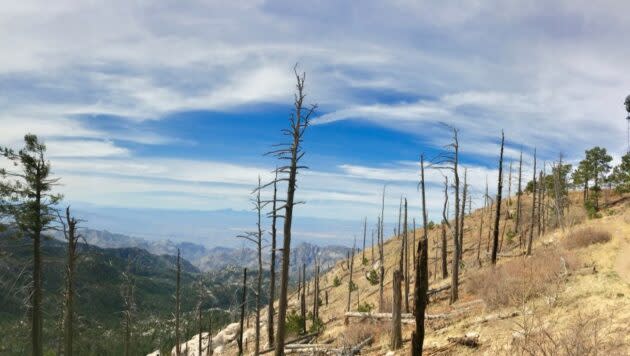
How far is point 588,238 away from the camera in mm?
27016

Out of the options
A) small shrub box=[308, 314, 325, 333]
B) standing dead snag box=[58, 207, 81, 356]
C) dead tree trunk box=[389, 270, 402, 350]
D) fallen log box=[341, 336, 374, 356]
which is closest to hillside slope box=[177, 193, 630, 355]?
fallen log box=[341, 336, 374, 356]

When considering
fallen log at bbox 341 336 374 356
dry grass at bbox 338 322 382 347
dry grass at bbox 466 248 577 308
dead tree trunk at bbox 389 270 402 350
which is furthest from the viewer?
dry grass at bbox 338 322 382 347

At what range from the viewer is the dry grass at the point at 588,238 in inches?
1046

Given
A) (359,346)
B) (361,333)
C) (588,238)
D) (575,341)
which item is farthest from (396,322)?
(588,238)

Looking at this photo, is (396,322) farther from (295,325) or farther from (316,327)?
(316,327)

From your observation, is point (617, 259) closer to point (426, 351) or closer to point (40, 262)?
point (426, 351)

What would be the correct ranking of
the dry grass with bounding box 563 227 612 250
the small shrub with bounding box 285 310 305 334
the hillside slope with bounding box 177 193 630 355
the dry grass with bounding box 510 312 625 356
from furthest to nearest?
the small shrub with bounding box 285 310 305 334, the dry grass with bounding box 563 227 612 250, the hillside slope with bounding box 177 193 630 355, the dry grass with bounding box 510 312 625 356

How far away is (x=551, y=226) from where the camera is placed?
51625 millimetres

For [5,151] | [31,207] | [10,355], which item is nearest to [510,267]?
[31,207]

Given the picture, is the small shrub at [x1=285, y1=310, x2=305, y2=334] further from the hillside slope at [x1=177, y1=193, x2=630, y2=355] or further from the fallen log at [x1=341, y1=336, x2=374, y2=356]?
the fallen log at [x1=341, y1=336, x2=374, y2=356]

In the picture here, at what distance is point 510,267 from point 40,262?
2532 cm

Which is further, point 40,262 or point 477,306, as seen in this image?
point 40,262

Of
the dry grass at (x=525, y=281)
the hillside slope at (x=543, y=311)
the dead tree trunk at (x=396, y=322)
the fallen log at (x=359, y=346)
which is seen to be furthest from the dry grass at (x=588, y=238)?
the dead tree trunk at (x=396, y=322)

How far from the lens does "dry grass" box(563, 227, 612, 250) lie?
26.6 metres
